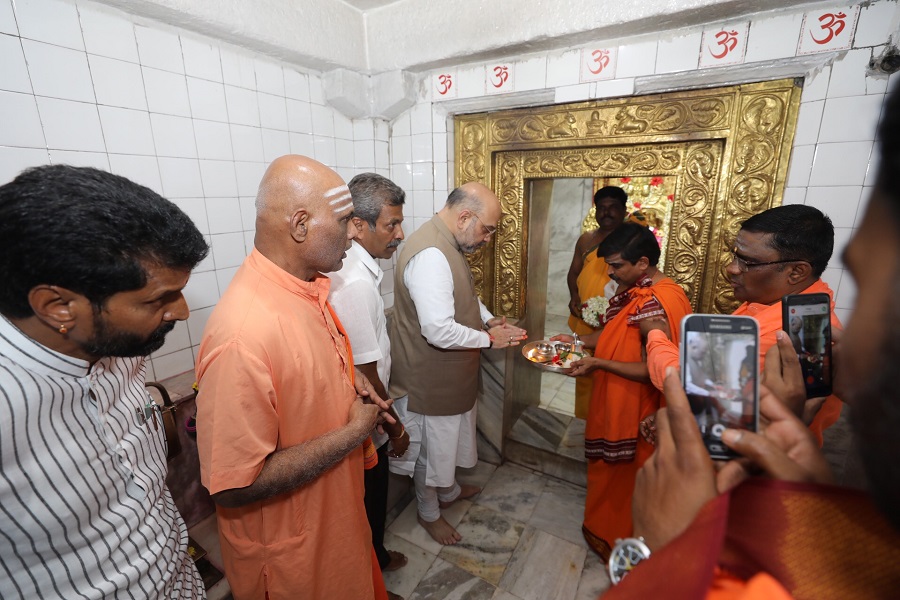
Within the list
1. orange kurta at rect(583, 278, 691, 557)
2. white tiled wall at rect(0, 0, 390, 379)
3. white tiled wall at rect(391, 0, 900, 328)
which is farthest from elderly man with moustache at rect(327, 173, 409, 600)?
white tiled wall at rect(391, 0, 900, 328)

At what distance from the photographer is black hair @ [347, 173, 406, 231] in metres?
2.09

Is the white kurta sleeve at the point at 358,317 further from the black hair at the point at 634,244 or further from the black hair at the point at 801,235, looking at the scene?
the black hair at the point at 801,235

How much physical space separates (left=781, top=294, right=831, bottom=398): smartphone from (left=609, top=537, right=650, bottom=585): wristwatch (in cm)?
84

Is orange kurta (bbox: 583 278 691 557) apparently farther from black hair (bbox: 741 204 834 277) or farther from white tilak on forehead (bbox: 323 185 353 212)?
white tilak on forehead (bbox: 323 185 353 212)

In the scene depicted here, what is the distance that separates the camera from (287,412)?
1.21 meters

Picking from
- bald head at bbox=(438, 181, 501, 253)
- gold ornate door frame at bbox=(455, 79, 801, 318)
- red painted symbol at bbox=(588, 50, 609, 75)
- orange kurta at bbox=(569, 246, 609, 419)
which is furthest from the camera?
orange kurta at bbox=(569, 246, 609, 419)

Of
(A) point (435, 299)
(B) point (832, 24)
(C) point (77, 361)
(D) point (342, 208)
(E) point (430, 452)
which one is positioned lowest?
(E) point (430, 452)

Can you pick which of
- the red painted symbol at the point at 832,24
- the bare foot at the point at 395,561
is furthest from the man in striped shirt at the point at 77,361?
the red painted symbol at the point at 832,24

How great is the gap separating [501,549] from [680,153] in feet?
8.63

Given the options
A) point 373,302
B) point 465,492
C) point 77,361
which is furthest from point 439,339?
point 77,361

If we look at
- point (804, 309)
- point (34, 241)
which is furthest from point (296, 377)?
point (804, 309)

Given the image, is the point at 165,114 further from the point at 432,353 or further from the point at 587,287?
the point at 587,287

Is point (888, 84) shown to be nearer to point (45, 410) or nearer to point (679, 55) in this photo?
point (679, 55)

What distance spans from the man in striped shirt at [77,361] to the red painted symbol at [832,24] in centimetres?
271
